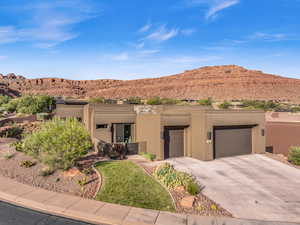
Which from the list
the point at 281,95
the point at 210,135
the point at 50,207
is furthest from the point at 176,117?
the point at 281,95

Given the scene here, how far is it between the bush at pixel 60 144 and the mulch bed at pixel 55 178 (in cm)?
61

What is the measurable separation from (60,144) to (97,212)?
4.44 m

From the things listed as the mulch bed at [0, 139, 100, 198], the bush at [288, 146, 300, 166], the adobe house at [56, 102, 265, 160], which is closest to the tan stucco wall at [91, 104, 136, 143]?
the adobe house at [56, 102, 265, 160]

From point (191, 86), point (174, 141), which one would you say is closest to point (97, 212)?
point (174, 141)

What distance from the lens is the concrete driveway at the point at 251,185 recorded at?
8445 mm

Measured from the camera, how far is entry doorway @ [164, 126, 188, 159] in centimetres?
1672

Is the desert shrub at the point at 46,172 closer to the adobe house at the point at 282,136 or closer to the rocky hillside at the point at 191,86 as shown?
the adobe house at the point at 282,136

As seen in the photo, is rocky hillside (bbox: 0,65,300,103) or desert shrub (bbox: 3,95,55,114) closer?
desert shrub (bbox: 3,95,55,114)

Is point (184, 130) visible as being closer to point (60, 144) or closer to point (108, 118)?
point (108, 118)

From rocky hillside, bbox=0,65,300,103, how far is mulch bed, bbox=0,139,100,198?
277ft

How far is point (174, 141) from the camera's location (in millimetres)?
17062

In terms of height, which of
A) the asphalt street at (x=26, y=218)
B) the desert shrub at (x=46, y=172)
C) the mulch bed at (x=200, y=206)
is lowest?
the mulch bed at (x=200, y=206)

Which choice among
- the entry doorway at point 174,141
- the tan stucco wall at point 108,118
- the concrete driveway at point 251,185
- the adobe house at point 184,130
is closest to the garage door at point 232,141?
the adobe house at point 184,130

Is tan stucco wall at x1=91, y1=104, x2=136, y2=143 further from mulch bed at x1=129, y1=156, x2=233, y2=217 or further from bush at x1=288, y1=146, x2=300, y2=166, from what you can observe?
bush at x1=288, y1=146, x2=300, y2=166
